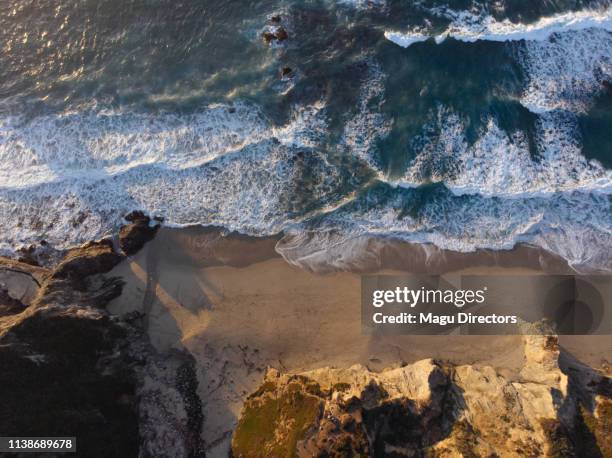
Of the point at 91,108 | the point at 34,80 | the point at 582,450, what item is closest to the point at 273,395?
the point at 582,450

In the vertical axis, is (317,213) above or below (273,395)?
above

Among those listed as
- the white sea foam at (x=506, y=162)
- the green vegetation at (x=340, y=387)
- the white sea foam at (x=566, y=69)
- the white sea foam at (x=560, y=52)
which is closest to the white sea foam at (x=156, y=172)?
the white sea foam at (x=506, y=162)

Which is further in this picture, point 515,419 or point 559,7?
point 559,7

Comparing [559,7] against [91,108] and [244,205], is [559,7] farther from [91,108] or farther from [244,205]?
[91,108]

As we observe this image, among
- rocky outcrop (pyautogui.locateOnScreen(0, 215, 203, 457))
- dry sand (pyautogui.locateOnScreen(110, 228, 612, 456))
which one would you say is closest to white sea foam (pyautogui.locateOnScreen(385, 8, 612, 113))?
dry sand (pyautogui.locateOnScreen(110, 228, 612, 456))

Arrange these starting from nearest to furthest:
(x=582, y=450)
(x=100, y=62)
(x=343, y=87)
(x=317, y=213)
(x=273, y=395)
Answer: (x=582, y=450) < (x=273, y=395) < (x=317, y=213) < (x=343, y=87) < (x=100, y=62)

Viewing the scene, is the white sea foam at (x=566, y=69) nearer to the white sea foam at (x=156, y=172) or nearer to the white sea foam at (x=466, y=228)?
the white sea foam at (x=466, y=228)

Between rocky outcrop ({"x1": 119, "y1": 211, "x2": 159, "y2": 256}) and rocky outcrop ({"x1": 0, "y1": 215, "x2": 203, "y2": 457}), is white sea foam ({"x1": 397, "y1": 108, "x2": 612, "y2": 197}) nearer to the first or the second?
rocky outcrop ({"x1": 119, "y1": 211, "x2": 159, "y2": 256})
